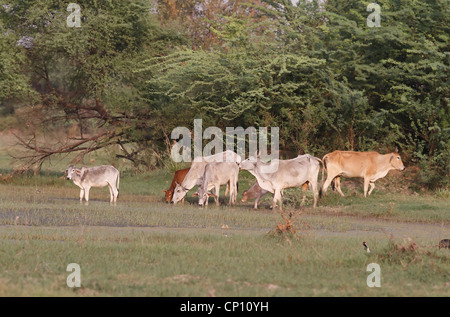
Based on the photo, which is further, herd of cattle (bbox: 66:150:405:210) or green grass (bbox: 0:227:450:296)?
herd of cattle (bbox: 66:150:405:210)

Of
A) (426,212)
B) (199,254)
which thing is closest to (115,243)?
(199,254)

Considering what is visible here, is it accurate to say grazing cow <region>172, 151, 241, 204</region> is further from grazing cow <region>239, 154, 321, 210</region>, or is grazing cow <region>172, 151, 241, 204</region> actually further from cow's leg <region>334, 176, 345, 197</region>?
cow's leg <region>334, 176, 345, 197</region>

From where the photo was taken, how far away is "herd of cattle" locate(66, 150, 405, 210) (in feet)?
52.8

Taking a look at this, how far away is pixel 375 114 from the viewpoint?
63.5 feet

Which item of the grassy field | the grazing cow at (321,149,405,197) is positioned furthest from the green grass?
the grazing cow at (321,149,405,197)

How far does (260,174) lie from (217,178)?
50.8 inches

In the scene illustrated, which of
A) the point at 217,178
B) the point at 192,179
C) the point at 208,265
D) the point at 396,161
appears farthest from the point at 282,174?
the point at 208,265

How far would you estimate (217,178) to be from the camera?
664 inches

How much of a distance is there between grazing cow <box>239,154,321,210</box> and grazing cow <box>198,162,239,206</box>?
0.62 metres

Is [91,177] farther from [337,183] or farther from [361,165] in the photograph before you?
[361,165]

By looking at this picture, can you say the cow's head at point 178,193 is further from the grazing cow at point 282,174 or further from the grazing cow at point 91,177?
the grazing cow at point 282,174

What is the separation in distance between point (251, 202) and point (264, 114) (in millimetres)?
3292

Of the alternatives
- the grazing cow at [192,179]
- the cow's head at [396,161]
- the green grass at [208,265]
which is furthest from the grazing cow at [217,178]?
the green grass at [208,265]
